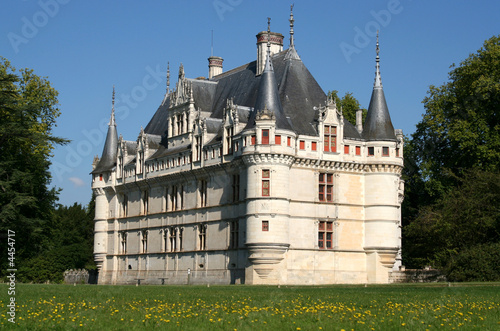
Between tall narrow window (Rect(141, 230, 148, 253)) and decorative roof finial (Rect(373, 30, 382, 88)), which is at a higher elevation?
decorative roof finial (Rect(373, 30, 382, 88))

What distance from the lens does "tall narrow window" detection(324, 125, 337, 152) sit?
4420 centimetres

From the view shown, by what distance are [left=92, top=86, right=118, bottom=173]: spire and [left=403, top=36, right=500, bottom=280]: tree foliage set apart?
825 inches

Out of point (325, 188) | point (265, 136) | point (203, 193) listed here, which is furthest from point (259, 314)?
point (203, 193)

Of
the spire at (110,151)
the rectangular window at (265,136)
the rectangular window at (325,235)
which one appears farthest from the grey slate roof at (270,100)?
the spire at (110,151)

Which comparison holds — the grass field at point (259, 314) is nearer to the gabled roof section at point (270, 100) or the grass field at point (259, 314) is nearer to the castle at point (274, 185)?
the castle at point (274, 185)

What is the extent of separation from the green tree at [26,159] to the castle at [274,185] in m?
7.37

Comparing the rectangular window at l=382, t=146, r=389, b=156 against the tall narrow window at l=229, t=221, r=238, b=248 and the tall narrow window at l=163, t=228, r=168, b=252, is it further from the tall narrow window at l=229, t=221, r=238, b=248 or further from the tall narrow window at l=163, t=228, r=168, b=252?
the tall narrow window at l=163, t=228, r=168, b=252

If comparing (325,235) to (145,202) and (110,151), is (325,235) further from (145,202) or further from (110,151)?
(110,151)

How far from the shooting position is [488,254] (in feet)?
122

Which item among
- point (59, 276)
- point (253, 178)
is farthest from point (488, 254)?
point (59, 276)

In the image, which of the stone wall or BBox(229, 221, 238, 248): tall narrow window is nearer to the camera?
the stone wall

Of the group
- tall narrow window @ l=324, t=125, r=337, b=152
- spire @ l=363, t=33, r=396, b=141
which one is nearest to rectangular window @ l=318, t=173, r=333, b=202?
tall narrow window @ l=324, t=125, r=337, b=152

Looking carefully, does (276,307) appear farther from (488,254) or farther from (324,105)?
(324,105)

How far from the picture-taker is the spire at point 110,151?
5934 cm
